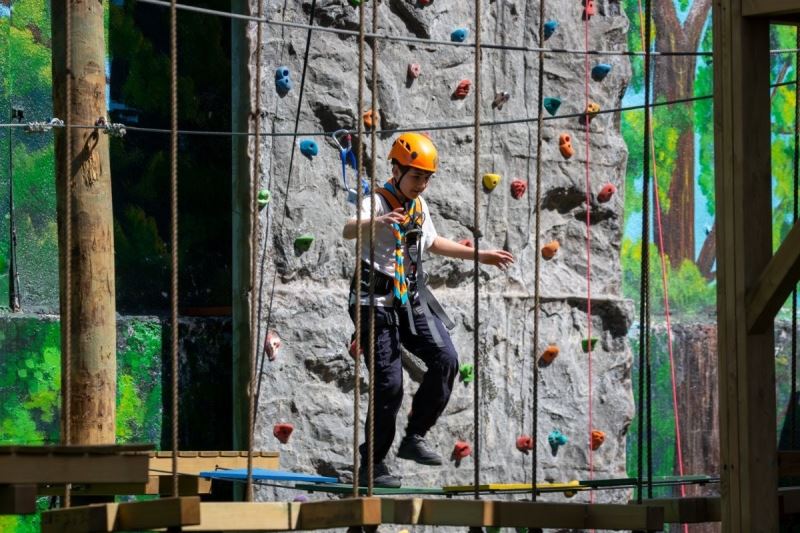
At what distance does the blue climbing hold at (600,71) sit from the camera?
866cm

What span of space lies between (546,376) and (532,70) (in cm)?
171

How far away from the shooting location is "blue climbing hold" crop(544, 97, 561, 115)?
848 centimetres

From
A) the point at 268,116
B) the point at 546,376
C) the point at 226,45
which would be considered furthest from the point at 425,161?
the point at 546,376

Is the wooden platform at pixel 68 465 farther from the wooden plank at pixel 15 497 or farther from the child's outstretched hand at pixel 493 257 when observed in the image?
the child's outstretched hand at pixel 493 257

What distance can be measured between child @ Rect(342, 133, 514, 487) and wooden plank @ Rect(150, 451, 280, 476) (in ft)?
1.70

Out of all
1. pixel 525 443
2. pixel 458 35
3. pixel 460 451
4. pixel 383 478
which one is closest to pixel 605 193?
pixel 458 35

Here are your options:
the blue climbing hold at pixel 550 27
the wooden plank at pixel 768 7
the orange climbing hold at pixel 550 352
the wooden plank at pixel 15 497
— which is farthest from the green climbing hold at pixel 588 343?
the wooden plank at pixel 15 497

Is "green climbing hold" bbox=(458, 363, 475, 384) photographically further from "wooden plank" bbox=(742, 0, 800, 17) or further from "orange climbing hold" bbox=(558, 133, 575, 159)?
"wooden plank" bbox=(742, 0, 800, 17)

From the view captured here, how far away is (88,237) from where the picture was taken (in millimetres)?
5500

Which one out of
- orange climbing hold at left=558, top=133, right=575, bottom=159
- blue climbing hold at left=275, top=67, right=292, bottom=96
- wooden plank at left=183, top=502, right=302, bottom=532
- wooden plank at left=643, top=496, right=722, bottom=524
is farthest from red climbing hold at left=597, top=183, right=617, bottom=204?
wooden plank at left=183, top=502, right=302, bottom=532

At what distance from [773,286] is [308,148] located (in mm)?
3244

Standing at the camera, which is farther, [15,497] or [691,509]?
[691,509]

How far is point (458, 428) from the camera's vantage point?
795 centimetres

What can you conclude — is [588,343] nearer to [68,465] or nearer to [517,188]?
[517,188]
